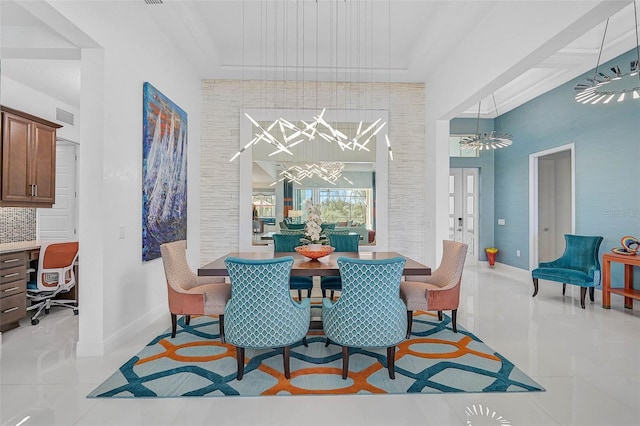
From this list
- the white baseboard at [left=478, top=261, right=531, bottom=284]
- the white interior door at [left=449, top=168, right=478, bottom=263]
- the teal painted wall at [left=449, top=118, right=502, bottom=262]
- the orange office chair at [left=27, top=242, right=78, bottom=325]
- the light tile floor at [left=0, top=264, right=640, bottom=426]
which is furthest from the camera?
the white interior door at [left=449, top=168, right=478, bottom=263]

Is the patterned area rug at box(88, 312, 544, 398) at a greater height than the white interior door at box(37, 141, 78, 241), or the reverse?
the white interior door at box(37, 141, 78, 241)

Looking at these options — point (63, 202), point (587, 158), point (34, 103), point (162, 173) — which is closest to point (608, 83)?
point (587, 158)

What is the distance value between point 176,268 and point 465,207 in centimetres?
667

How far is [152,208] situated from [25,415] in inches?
85.2

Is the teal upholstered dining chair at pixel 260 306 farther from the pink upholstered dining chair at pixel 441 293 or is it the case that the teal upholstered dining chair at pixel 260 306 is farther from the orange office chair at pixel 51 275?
the orange office chair at pixel 51 275

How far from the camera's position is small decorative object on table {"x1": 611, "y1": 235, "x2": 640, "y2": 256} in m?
4.19

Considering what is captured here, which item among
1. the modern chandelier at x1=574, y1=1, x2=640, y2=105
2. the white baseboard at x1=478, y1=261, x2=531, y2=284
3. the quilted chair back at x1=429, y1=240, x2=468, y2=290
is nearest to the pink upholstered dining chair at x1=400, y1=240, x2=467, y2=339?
the quilted chair back at x1=429, y1=240, x2=468, y2=290

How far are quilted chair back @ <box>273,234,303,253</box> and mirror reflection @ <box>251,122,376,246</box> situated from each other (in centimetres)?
107

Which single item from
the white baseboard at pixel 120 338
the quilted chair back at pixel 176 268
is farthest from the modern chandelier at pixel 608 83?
the white baseboard at pixel 120 338

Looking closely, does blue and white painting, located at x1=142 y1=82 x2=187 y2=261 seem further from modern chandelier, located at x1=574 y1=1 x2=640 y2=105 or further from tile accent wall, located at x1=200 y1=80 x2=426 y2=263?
modern chandelier, located at x1=574 y1=1 x2=640 y2=105

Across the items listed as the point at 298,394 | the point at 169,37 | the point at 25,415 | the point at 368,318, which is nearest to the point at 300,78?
the point at 169,37

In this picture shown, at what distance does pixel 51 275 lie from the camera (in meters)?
3.98

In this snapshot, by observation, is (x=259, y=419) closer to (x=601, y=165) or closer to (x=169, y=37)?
(x=169, y=37)

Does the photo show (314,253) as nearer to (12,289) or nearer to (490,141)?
(12,289)
